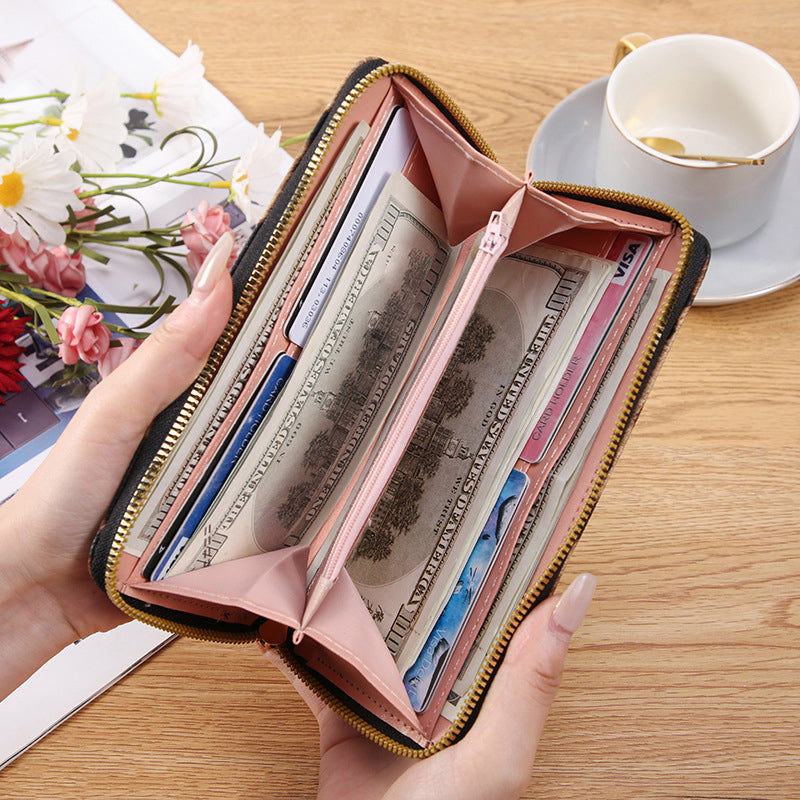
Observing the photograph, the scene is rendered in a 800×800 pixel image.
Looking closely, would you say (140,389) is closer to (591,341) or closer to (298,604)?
(298,604)

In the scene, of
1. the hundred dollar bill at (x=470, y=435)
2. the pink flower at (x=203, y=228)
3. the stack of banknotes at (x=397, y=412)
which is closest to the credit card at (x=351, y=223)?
the stack of banknotes at (x=397, y=412)

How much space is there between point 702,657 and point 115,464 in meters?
0.51

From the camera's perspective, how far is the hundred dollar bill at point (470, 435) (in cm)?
52

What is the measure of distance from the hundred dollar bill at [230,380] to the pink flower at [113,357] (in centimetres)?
20

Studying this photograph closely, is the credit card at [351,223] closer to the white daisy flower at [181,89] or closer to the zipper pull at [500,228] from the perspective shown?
the zipper pull at [500,228]

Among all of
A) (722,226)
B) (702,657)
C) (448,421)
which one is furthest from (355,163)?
(702,657)

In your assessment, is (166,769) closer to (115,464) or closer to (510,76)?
(115,464)

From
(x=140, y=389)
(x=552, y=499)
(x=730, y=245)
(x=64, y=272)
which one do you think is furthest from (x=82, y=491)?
(x=730, y=245)

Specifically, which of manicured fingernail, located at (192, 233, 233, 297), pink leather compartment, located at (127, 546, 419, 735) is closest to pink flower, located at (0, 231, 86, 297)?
manicured fingernail, located at (192, 233, 233, 297)

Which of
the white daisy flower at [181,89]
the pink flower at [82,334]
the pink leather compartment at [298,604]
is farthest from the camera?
the white daisy flower at [181,89]

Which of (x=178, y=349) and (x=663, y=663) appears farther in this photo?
(x=663, y=663)

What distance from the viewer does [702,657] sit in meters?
0.65

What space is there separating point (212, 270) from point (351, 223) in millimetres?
95

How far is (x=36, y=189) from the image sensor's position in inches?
23.0
